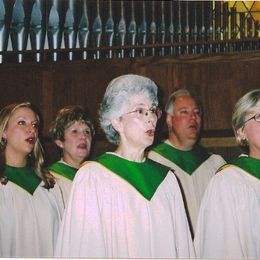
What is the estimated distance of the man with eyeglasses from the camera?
13.2 ft

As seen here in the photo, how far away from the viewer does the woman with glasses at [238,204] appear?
9.78 feet

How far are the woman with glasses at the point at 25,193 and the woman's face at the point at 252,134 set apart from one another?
3.77 feet

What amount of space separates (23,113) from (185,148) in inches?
46.1

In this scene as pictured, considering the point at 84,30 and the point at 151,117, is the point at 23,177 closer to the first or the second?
the point at 151,117

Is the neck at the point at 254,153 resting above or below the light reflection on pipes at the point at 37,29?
below

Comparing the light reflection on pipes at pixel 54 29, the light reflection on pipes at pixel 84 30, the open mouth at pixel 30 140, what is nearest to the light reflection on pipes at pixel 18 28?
the light reflection on pipes at pixel 54 29

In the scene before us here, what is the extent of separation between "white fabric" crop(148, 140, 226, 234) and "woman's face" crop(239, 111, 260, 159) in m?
0.69

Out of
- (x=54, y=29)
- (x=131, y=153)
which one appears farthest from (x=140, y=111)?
(x=54, y=29)

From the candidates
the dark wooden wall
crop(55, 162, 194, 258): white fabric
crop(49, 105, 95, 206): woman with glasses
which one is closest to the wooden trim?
the dark wooden wall

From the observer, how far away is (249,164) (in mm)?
3139

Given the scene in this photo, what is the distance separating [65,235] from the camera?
9.07 feet

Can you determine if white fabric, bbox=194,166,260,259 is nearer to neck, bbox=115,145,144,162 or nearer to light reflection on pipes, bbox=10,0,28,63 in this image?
neck, bbox=115,145,144,162

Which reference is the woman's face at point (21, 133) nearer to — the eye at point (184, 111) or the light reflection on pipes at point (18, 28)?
the light reflection on pipes at point (18, 28)

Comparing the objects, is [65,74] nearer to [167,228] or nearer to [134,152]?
[134,152]
